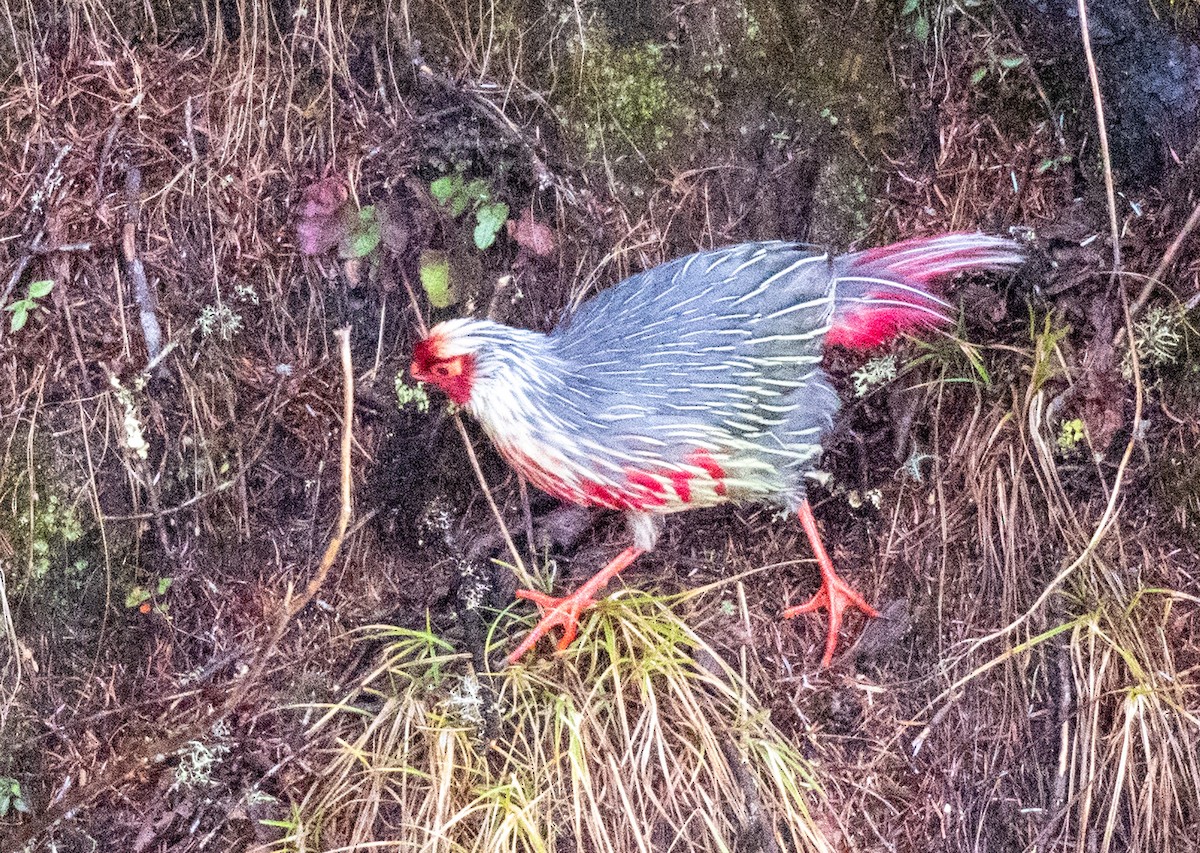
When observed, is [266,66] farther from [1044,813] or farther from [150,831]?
[1044,813]

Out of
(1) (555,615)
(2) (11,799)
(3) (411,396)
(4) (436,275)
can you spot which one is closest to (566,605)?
(1) (555,615)

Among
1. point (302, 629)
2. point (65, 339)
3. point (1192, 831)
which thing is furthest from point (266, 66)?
point (1192, 831)

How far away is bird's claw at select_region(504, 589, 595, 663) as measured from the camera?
104 inches

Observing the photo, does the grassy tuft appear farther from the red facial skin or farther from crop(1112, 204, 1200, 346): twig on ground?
crop(1112, 204, 1200, 346): twig on ground

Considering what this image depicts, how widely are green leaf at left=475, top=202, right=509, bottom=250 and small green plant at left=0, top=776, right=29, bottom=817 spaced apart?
1.80m

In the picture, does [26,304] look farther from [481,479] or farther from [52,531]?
[481,479]

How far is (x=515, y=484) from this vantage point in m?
2.80

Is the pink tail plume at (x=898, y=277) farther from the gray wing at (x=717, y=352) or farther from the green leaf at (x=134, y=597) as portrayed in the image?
the green leaf at (x=134, y=597)

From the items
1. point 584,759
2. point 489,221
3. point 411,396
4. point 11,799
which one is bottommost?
point 11,799

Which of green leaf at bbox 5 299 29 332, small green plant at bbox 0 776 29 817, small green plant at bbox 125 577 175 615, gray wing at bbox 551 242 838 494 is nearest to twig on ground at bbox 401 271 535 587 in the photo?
gray wing at bbox 551 242 838 494

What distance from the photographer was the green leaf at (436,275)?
2.70 metres

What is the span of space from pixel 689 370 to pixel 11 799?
2.03 m

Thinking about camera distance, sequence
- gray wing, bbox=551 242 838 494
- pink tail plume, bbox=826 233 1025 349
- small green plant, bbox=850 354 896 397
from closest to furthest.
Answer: gray wing, bbox=551 242 838 494
pink tail plume, bbox=826 233 1025 349
small green plant, bbox=850 354 896 397

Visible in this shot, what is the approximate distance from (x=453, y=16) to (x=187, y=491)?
1.38m
